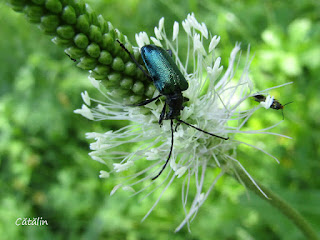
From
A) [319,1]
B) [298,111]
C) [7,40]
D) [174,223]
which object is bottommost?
[174,223]

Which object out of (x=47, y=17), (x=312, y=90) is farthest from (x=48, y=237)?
(x=312, y=90)

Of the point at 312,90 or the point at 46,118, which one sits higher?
the point at 312,90

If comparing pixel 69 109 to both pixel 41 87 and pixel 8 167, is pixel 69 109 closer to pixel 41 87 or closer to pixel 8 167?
pixel 41 87

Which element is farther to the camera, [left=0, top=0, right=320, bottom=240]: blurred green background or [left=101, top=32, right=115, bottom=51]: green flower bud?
[left=0, top=0, right=320, bottom=240]: blurred green background

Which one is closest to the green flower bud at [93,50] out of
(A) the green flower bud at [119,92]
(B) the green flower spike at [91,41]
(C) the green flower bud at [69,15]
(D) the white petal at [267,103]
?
(B) the green flower spike at [91,41]

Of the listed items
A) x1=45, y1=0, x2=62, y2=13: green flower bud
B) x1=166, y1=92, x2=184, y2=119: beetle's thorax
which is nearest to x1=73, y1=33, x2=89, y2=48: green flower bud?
x1=45, y1=0, x2=62, y2=13: green flower bud

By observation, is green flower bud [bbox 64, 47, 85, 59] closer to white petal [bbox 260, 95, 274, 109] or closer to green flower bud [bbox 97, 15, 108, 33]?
green flower bud [bbox 97, 15, 108, 33]
